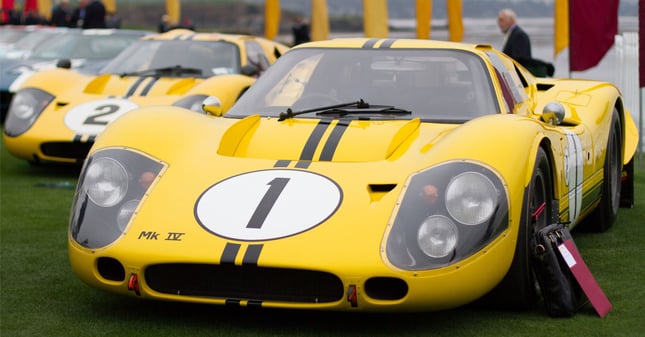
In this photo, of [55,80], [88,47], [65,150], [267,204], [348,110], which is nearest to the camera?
[267,204]

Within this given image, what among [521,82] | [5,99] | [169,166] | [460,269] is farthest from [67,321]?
[5,99]

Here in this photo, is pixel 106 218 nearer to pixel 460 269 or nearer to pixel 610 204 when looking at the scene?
pixel 460 269

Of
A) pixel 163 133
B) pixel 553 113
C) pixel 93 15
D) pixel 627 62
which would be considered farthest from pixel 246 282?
pixel 93 15

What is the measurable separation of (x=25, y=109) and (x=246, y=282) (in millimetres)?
6055

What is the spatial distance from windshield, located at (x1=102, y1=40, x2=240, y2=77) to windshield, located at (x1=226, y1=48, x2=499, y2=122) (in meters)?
5.00

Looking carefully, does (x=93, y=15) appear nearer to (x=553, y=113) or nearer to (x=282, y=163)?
(x=553, y=113)

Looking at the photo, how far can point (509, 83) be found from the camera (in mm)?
6191

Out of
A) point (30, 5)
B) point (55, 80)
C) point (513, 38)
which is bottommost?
point (30, 5)

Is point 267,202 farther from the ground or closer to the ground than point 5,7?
farther from the ground

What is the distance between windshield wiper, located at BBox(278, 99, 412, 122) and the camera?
222 inches

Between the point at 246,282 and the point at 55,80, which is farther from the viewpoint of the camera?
the point at 55,80

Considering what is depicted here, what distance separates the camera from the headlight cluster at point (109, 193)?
4832mm

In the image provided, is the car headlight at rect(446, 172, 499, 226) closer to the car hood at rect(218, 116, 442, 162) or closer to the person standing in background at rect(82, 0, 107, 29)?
the car hood at rect(218, 116, 442, 162)

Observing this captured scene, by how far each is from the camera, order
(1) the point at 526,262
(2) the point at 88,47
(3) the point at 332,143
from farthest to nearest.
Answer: (2) the point at 88,47 < (3) the point at 332,143 < (1) the point at 526,262
